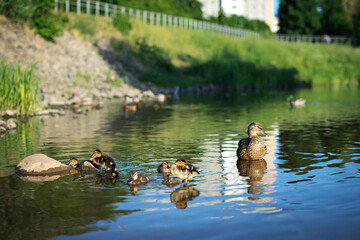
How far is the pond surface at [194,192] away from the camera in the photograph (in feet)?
23.9

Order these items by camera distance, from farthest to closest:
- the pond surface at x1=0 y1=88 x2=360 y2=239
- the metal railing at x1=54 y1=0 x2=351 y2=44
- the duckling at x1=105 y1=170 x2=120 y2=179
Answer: the metal railing at x1=54 y1=0 x2=351 y2=44 < the duckling at x1=105 y1=170 x2=120 y2=179 < the pond surface at x1=0 y1=88 x2=360 y2=239

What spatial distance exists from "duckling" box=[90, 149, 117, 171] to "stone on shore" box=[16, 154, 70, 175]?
72 cm

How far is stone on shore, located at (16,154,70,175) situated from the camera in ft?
36.2

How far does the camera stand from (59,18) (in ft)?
166

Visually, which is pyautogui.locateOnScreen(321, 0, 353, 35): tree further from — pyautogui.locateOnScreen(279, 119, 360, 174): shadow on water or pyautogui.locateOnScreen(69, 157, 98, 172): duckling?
pyautogui.locateOnScreen(69, 157, 98, 172): duckling

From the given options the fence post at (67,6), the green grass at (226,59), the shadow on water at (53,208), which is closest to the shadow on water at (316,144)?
the shadow on water at (53,208)

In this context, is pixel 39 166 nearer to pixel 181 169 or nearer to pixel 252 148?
pixel 181 169

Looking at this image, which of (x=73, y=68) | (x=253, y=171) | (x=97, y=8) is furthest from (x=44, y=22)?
(x=253, y=171)

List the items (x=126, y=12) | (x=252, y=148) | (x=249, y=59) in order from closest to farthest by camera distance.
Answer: (x=252, y=148) < (x=126, y=12) < (x=249, y=59)

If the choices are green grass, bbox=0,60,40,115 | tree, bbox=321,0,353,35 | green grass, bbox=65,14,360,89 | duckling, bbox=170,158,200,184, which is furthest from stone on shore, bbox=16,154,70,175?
tree, bbox=321,0,353,35

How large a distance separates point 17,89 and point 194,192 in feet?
47.4

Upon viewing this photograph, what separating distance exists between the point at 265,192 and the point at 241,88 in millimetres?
48534

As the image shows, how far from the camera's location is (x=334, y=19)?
101438 millimetres

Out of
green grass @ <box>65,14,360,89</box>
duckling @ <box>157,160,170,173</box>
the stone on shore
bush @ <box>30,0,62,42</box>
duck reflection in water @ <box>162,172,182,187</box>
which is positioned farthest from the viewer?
green grass @ <box>65,14,360,89</box>
